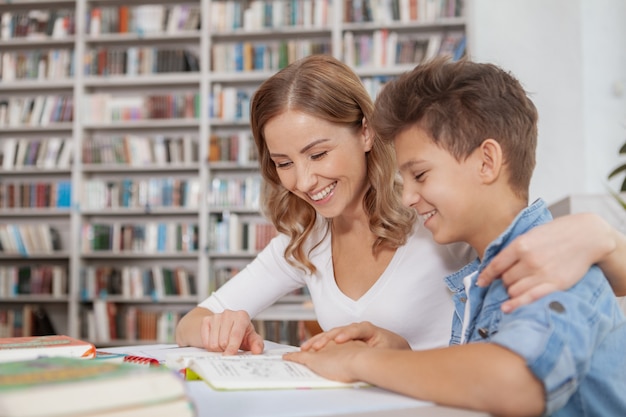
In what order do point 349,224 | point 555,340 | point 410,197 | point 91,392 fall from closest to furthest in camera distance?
point 91,392
point 555,340
point 410,197
point 349,224

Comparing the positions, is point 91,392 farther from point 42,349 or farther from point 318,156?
point 318,156

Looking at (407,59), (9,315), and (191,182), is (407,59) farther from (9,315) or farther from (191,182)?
(9,315)

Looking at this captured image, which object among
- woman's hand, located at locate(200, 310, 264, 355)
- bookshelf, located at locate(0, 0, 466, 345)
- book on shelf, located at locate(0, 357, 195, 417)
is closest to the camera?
book on shelf, located at locate(0, 357, 195, 417)

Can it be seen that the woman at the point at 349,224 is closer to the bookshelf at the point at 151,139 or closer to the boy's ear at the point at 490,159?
the boy's ear at the point at 490,159

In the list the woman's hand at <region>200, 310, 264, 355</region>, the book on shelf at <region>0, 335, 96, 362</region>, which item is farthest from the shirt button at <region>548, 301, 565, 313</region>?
the book on shelf at <region>0, 335, 96, 362</region>

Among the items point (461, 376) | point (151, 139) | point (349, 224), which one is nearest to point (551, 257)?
point (461, 376)

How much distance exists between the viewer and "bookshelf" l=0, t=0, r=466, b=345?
179 inches

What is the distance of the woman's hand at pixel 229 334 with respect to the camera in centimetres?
118

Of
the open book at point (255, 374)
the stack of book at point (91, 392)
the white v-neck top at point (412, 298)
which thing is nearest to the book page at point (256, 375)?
the open book at point (255, 374)

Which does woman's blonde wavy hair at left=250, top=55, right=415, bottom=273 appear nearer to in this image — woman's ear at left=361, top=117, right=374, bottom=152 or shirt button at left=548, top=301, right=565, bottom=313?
woman's ear at left=361, top=117, right=374, bottom=152

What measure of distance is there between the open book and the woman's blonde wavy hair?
0.55m

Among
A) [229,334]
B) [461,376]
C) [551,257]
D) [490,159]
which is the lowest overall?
[229,334]

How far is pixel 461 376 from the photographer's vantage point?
71 centimetres

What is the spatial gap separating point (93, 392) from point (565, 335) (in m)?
0.49
